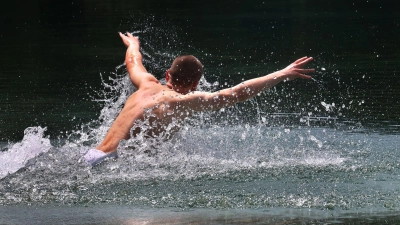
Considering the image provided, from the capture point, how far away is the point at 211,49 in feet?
48.2

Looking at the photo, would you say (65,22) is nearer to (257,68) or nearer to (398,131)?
(257,68)

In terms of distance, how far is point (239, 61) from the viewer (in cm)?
1334

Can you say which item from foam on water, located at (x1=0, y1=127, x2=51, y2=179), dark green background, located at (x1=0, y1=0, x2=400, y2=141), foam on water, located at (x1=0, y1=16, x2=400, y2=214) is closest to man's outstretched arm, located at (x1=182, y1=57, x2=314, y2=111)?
foam on water, located at (x1=0, y1=16, x2=400, y2=214)

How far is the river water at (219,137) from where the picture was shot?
19.3 ft

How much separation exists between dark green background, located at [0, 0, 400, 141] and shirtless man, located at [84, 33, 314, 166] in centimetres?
189

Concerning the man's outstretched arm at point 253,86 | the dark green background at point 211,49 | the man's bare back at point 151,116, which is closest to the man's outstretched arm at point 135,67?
the man's bare back at point 151,116

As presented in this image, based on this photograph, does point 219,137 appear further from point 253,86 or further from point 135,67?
point 253,86

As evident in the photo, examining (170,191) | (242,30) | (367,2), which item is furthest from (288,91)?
(367,2)

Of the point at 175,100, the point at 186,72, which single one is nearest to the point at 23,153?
the point at 175,100

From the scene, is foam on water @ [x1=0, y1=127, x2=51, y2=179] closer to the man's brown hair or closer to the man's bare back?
the man's bare back

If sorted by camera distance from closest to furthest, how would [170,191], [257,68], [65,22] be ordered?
[170,191] < [257,68] < [65,22]

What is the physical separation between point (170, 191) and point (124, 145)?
3.16ft

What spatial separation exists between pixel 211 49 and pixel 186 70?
7827 mm

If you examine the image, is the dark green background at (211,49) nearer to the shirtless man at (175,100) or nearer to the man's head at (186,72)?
the shirtless man at (175,100)
